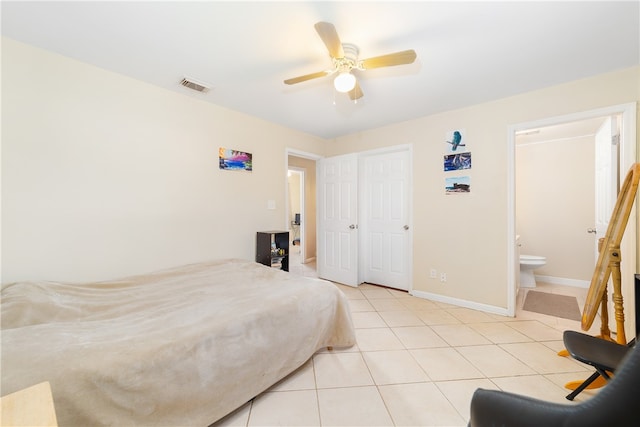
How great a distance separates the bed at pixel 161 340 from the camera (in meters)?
0.98

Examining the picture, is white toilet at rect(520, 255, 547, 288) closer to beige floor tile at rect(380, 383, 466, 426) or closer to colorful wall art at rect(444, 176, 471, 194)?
colorful wall art at rect(444, 176, 471, 194)

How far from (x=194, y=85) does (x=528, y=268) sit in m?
5.24

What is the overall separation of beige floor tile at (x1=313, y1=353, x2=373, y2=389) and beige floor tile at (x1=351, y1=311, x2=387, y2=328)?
539 millimetres

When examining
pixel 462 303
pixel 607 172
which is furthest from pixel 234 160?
pixel 607 172

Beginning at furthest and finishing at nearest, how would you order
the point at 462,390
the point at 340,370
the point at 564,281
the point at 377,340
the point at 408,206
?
the point at 564,281 → the point at 408,206 → the point at 377,340 → the point at 340,370 → the point at 462,390

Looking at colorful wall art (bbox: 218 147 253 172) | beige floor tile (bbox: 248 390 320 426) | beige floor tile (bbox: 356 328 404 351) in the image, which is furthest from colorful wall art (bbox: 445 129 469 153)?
beige floor tile (bbox: 248 390 320 426)

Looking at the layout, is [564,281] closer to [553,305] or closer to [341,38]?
[553,305]

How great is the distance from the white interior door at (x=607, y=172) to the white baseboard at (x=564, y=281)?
5.07ft

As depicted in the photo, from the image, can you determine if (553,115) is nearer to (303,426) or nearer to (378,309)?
(378,309)

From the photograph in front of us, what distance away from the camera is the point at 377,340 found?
7.37 ft

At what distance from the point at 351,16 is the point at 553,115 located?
7.92 feet

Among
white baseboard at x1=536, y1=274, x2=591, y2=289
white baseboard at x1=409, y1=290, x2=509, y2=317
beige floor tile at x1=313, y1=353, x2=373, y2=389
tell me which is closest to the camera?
beige floor tile at x1=313, y1=353, x2=373, y2=389

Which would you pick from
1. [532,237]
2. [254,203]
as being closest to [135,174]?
[254,203]

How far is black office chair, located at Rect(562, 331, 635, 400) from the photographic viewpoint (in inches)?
53.2
